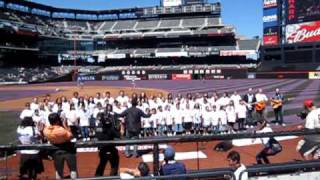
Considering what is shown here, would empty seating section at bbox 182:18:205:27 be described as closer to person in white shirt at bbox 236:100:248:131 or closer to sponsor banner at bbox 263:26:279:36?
sponsor banner at bbox 263:26:279:36

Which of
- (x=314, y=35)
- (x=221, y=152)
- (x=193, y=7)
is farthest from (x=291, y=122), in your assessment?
(x=193, y=7)

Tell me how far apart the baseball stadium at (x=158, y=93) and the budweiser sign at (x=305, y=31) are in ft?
0.46

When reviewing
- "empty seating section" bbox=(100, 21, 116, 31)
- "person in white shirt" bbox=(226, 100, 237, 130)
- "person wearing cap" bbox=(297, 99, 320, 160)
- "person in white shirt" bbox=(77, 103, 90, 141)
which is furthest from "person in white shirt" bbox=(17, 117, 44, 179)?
"empty seating section" bbox=(100, 21, 116, 31)

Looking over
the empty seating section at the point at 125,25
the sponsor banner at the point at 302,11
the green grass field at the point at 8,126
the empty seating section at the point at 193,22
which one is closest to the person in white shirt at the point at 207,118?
the green grass field at the point at 8,126

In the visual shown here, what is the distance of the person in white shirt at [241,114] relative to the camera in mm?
18250

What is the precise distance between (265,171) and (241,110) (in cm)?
1290

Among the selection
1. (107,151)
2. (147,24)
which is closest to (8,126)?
(107,151)

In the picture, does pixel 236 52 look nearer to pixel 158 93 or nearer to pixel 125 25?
pixel 125 25

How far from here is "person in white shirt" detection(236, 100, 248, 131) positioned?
18250mm

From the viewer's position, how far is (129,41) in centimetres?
9619

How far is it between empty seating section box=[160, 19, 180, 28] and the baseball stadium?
0.24 metres

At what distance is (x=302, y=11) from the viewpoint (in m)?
67.6

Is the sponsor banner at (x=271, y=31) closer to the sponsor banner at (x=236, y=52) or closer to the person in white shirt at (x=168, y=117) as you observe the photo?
the sponsor banner at (x=236, y=52)

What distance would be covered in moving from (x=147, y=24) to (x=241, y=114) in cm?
8452
